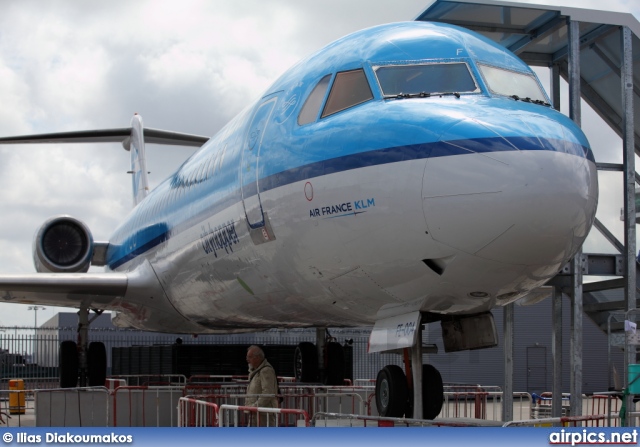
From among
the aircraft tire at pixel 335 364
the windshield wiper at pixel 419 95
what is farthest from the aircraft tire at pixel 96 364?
the windshield wiper at pixel 419 95

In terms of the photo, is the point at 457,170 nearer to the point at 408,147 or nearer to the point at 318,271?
the point at 408,147

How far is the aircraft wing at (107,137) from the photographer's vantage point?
2509 centimetres

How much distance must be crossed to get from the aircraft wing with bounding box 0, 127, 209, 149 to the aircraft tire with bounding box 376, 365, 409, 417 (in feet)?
59.6

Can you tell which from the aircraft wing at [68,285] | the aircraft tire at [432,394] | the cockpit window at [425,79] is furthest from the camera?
the aircraft wing at [68,285]

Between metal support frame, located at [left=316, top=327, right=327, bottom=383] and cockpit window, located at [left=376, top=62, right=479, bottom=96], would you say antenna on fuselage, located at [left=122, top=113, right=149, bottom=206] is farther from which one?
cockpit window, located at [left=376, top=62, right=479, bottom=96]

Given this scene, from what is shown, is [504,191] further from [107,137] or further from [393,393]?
[107,137]

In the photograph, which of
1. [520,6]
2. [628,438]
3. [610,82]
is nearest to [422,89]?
[628,438]

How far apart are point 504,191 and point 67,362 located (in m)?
13.1

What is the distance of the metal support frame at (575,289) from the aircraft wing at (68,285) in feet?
26.8

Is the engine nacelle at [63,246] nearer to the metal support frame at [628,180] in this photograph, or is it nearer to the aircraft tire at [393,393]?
the metal support frame at [628,180]

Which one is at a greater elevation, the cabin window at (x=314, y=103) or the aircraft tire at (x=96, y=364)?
the cabin window at (x=314, y=103)

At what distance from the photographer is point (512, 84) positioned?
376 inches

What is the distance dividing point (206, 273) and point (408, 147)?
5507mm

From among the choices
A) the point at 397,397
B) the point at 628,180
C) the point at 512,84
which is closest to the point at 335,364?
the point at 628,180
